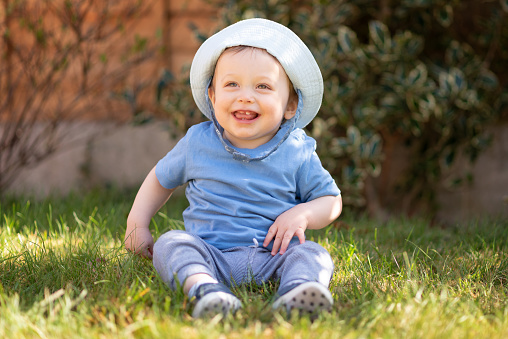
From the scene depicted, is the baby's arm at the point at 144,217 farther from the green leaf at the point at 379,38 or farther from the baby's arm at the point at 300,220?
the green leaf at the point at 379,38

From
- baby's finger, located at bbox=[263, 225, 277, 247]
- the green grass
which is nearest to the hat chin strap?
baby's finger, located at bbox=[263, 225, 277, 247]

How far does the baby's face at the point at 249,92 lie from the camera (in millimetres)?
1810

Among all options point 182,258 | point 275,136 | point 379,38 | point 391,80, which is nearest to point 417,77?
point 391,80

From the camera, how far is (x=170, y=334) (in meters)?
1.26

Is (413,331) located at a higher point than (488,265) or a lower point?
higher

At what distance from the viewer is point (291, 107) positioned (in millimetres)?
2004

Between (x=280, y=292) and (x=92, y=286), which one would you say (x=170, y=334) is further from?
(x=92, y=286)

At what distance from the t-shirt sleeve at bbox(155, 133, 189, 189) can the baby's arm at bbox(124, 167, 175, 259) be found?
46 mm

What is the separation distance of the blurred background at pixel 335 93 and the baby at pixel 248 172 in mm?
1400

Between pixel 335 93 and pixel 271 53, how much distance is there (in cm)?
156

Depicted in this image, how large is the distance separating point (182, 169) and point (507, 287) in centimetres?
117

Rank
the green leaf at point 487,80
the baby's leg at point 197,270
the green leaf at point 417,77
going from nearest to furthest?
1. the baby's leg at point 197,270
2. the green leaf at point 417,77
3. the green leaf at point 487,80

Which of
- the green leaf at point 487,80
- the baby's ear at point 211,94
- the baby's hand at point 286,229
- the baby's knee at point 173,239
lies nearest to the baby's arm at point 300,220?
the baby's hand at point 286,229

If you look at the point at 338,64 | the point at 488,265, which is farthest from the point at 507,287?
the point at 338,64
